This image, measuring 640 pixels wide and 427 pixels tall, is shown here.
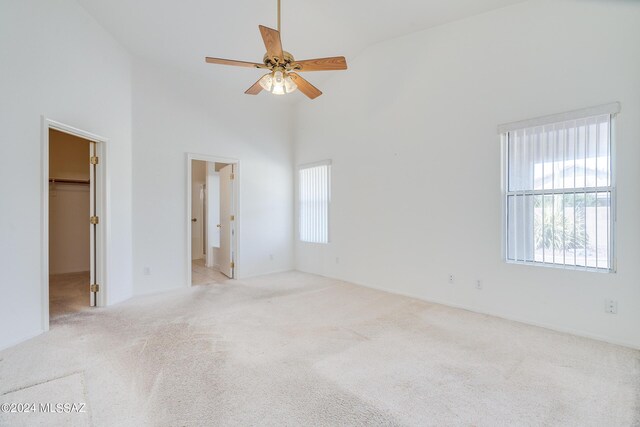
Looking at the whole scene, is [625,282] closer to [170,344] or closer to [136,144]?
[170,344]

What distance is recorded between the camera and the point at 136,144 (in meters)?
4.37

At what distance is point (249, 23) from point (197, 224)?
5177mm

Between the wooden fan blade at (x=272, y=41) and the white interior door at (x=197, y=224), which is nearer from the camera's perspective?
the wooden fan blade at (x=272, y=41)

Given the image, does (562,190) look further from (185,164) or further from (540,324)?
(185,164)

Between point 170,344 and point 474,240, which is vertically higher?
point 474,240

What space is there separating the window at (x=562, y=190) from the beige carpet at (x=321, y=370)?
0.84m

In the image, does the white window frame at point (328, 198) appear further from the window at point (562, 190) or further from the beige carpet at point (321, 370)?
the window at point (562, 190)

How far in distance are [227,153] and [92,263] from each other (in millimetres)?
2593

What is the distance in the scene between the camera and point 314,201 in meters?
5.80

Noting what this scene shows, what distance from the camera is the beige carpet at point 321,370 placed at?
1819 millimetres

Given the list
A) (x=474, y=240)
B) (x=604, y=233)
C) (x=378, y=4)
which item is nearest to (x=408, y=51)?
(x=378, y=4)

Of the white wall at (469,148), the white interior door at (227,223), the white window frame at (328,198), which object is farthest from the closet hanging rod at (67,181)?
the white wall at (469,148)

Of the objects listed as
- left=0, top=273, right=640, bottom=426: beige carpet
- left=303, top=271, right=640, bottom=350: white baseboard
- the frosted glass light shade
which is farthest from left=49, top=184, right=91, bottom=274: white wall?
left=303, top=271, right=640, bottom=350: white baseboard

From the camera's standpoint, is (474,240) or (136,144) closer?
(474,240)
